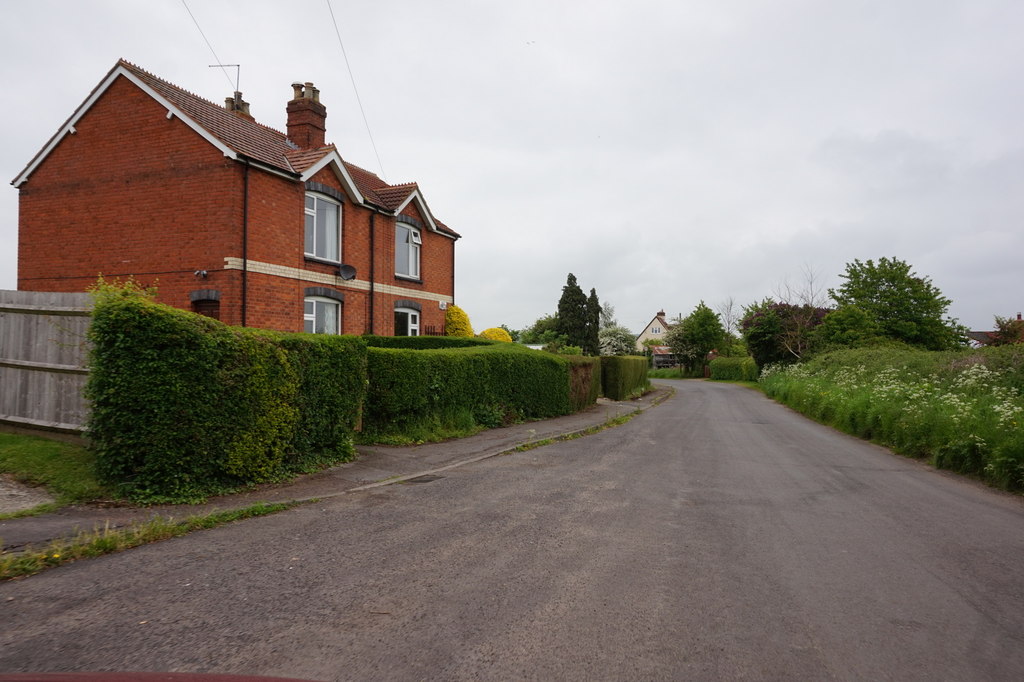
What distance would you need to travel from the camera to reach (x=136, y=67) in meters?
15.3

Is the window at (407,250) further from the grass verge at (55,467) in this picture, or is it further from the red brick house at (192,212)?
the grass verge at (55,467)

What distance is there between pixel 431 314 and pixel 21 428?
1528 centimetres

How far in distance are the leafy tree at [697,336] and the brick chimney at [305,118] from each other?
5173cm

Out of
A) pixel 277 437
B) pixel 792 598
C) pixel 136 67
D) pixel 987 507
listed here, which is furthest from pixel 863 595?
pixel 136 67

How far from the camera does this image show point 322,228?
56.3 feet

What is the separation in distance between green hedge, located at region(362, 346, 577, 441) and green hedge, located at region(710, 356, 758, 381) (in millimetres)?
37808

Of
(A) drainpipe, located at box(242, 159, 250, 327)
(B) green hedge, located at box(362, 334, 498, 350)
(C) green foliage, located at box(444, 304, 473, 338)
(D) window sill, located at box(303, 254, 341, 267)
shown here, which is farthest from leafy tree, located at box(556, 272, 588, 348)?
Answer: (A) drainpipe, located at box(242, 159, 250, 327)

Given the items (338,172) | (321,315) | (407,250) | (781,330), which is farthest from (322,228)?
(781,330)

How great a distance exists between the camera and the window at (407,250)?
20531mm

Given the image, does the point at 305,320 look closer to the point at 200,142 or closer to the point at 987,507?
the point at 200,142

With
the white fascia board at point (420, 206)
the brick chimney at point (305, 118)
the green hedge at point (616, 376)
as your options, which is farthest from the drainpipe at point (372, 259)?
the green hedge at point (616, 376)

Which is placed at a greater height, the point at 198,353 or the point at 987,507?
the point at 198,353

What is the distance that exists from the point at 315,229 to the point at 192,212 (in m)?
3.29

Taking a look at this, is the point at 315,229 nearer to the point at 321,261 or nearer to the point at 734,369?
the point at 321,261
